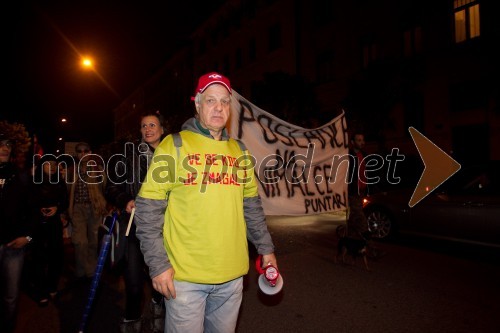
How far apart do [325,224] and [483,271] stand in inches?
197

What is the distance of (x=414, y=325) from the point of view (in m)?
4.17

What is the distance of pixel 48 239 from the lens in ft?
17.0

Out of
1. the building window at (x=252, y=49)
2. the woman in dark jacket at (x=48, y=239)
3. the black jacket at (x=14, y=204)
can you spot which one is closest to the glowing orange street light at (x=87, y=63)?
the woman in dark jacket at (x=48, y=239)

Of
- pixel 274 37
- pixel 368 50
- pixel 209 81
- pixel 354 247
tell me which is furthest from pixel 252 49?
pixel 209 81

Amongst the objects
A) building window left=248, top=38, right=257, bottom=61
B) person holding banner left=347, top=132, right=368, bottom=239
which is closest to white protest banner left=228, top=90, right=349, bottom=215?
person holding banner left=347, top=132, right=368, bottom=239

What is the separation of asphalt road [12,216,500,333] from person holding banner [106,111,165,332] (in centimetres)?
75

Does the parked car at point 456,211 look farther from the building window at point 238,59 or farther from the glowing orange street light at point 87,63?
the building window at point 238,59

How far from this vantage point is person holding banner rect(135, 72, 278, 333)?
2146 mm

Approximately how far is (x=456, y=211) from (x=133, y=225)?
21.3ft

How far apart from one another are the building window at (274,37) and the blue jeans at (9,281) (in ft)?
91.5

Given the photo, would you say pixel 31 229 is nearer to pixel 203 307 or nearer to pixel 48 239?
pixel 48 239

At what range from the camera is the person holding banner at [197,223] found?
7.04 ft

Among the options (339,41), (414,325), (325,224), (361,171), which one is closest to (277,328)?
(414,325)

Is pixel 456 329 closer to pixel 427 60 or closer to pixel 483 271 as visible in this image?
pixel 483 271
